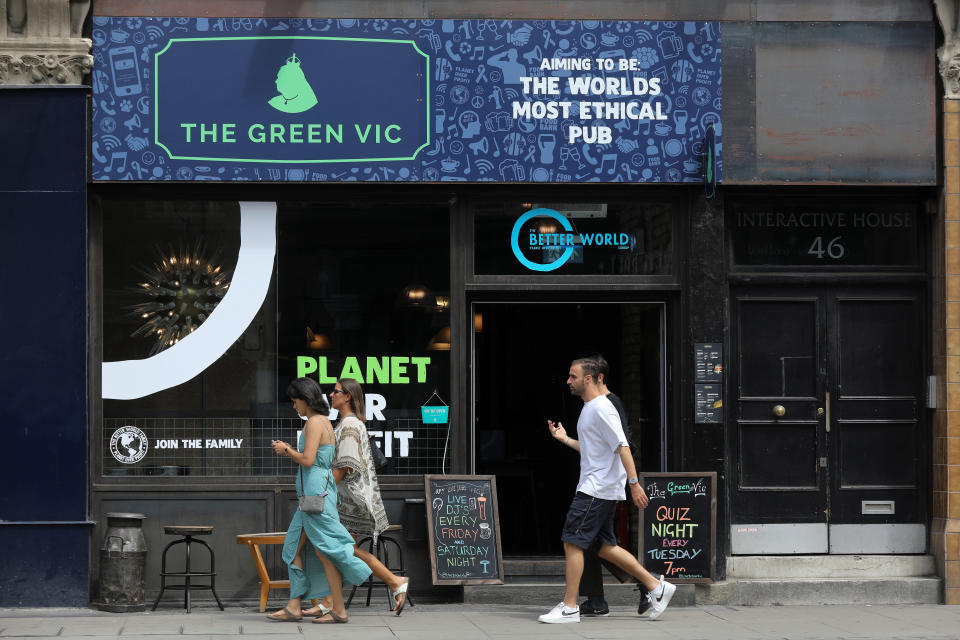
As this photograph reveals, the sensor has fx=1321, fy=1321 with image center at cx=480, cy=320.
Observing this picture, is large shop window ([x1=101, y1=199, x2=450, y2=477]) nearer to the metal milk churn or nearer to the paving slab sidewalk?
the metal milk churn

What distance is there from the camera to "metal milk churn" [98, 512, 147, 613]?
33.0ft

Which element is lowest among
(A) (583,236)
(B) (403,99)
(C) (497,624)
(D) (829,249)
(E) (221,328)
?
(C) (497,624)

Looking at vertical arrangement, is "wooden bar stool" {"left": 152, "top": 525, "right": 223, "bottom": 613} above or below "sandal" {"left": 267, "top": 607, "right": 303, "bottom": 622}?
above

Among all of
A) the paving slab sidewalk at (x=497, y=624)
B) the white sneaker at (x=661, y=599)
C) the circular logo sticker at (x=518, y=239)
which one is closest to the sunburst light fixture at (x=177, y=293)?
the paving slab sidewalk at (x=497, y=624)

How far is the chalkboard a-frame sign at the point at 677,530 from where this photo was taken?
10.5 metres

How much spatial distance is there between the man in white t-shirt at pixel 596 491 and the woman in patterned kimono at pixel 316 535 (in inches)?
59.1

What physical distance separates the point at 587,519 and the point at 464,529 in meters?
1.32

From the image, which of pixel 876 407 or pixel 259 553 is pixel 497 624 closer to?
pixel 259 553

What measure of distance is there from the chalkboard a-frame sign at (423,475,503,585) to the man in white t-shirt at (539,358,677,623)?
103 cm

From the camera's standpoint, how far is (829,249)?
11.2 metres

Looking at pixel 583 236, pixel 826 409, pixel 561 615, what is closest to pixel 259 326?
pixel 583 236

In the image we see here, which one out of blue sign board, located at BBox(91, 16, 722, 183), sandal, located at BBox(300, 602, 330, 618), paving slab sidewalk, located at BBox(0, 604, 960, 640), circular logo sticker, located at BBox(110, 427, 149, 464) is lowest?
paving slab sidewalk, located at BBox(0, 604, 960, 640)

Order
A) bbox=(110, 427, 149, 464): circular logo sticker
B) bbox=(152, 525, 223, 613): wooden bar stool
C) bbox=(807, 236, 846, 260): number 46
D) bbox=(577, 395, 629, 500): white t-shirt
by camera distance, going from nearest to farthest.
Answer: bbox=(577, 395, 629, 500): white t-shirt < bbox=(152, 525, 223, 613): wooden bar stool < bbox=(110, 427, 149, 464): circular logo sticker < bbox=(807, 236, 846, 260): number 46

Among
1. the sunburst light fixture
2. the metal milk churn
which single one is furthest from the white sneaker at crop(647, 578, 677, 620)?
the sunburst light fixture
